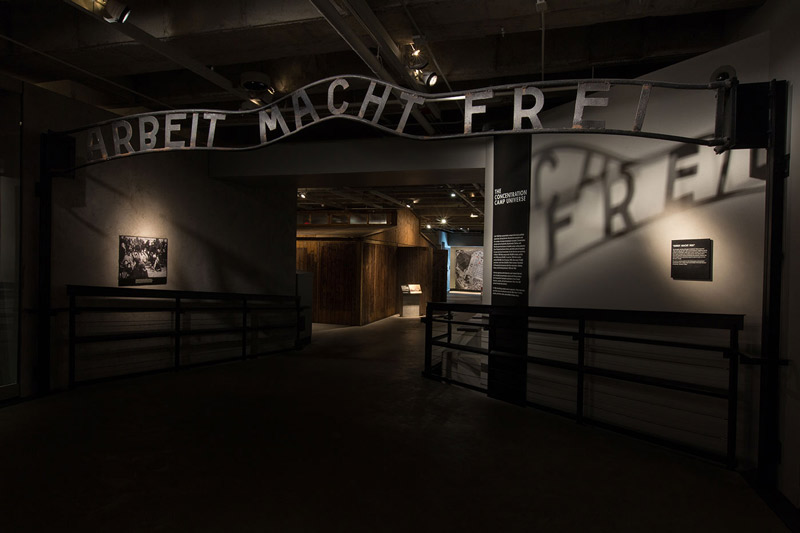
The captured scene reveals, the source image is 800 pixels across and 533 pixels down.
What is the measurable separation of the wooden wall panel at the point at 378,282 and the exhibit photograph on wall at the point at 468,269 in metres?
10.7

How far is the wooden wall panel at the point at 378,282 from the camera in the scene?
12.3 meters

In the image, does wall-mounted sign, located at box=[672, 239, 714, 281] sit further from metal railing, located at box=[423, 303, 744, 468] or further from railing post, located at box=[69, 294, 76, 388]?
railing post, located at box=[69, 294, 76, 388]

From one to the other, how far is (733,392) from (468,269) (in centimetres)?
2217

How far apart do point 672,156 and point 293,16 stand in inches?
137

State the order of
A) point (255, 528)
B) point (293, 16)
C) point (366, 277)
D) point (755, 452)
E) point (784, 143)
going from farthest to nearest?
point (366, 277) < point (293, 16) < point (755, 452) < point (784, 143) < point (255, 528)

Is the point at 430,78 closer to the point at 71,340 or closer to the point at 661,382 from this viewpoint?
the point at 661,382

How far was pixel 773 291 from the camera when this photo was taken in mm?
2941

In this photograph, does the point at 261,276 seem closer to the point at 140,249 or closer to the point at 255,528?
the point at 140,249

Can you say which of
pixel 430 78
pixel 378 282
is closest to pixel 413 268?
pixel 378 282

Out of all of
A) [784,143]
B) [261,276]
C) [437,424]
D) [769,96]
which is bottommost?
[437,424]

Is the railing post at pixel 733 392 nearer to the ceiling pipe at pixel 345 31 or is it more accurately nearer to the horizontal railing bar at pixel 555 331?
the horizontal railing bar at pixel 555 331

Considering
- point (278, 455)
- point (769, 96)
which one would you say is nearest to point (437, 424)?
point (278, 455)

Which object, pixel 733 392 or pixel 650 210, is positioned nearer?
pixel 733 392

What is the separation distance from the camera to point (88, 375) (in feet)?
16.5
